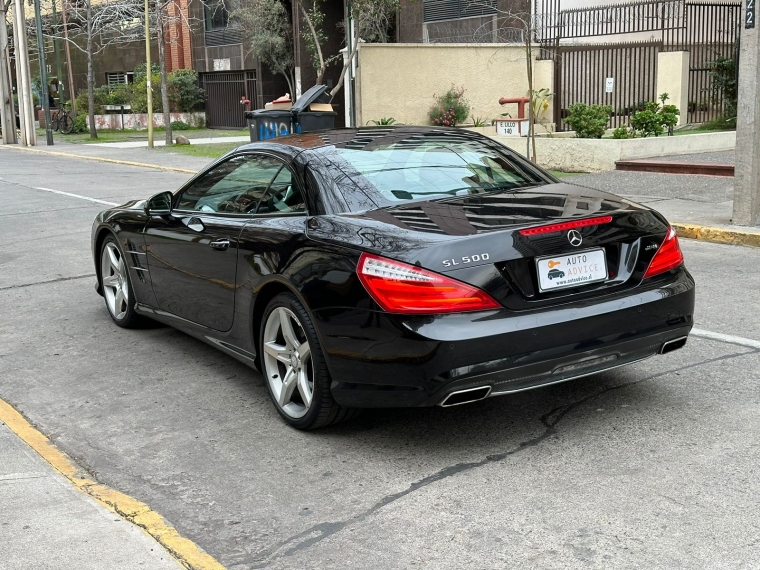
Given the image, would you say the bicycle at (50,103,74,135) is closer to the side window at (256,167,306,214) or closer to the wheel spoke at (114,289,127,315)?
the wheel spoke at (114,289,127,315)

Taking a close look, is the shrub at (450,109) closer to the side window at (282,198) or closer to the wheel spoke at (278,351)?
the side window at (282,198)

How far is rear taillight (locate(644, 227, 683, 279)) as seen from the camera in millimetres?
4758

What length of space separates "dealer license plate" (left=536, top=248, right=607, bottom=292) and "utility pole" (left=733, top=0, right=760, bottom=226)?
6649 mm

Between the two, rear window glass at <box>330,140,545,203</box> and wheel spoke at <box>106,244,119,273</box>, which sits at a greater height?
rear window glass at <box>330,140,545,203</box>

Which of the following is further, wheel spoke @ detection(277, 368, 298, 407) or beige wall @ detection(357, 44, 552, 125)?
beige wall @ detection(357, 44, 552, 125)

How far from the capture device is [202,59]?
4131cm

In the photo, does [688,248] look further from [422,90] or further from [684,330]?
[422,90]

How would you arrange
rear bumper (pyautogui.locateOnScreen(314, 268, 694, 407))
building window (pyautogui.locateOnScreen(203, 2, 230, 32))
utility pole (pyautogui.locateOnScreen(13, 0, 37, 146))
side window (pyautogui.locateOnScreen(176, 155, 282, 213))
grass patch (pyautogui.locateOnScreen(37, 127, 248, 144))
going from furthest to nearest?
building window (pyautogui.locateOnScreen(203, 2, 230, 32))
grass patch (pyautogui.locateOnScreen(37, 127, 248, 144))
utility pole (pyautogui.locateOnScreen(13, 0, 37, 146))
side window (pyautogui.locateOnScreen(176, 155, 282, 213))
rear bumper (pyautogui.locateOnScreen(314, 268, 694, 407))

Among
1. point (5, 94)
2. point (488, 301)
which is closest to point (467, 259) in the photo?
point (488, 301)

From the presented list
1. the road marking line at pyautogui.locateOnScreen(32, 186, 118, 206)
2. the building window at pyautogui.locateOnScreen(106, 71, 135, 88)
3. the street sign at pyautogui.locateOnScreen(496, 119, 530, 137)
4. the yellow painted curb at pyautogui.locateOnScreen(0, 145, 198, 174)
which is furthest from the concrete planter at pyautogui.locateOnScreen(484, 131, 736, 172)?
the building window at pyautogui.locateOnScreen(106, 71, 135, 88)

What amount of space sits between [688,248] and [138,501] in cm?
743

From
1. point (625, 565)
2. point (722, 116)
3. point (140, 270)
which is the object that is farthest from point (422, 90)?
point (625, 565)

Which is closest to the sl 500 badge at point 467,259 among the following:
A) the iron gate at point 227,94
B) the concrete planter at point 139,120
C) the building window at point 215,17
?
the iron gate at point 227,94

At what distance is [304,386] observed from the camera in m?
4.81
